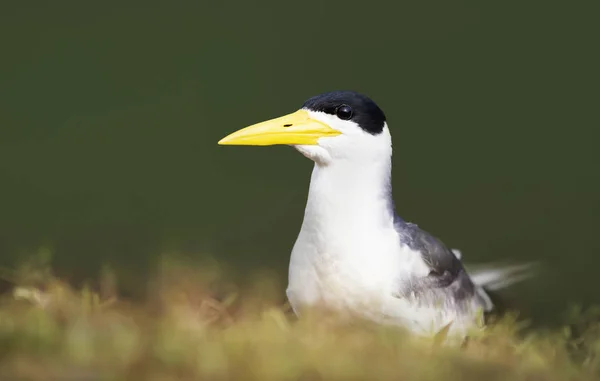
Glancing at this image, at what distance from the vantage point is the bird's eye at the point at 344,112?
411cm

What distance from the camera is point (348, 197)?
4105mm

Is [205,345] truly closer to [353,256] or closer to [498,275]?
[353,256]

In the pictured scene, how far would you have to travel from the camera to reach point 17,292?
3400 millimetres

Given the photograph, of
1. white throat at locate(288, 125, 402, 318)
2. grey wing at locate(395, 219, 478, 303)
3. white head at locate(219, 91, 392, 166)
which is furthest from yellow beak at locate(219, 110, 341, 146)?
grey wing at locate(395, 219, 478, 303)

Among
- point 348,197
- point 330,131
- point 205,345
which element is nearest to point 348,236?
point 348,197

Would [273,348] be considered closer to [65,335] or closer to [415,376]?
[415,376]

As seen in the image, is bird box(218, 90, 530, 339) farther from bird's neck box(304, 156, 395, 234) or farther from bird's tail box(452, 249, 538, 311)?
bird's tail box(452, 249, 538, 311)

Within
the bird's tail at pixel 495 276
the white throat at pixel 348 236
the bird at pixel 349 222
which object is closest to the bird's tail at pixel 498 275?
the bird's tail at pixel 495 276

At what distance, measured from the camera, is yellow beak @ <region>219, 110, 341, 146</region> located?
4.06m

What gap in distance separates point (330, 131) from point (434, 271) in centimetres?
97

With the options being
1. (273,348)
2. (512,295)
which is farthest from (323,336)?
(512,295)

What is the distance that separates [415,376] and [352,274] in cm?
141

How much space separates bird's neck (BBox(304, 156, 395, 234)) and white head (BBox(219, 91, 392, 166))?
1.7 inches

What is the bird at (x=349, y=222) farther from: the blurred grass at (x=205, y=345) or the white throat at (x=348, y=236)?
the blurred grass at (x=205, y=345)
